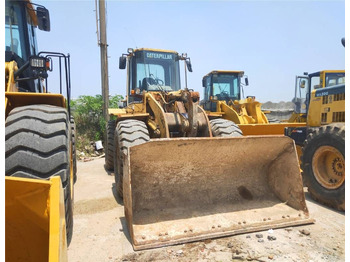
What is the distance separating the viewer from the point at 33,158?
7.18 ft

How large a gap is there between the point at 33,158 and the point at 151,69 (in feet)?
14.0

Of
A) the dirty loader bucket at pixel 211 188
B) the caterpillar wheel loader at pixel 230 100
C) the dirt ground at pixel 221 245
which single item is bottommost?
the dirt ground at pixel 221 245

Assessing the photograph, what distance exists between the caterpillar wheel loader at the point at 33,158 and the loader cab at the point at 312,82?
294 inches

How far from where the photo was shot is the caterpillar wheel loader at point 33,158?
4.31 feet

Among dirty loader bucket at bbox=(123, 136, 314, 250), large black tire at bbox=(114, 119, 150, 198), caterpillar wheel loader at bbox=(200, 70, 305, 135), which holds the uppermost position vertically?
caterpillar wheel loader at bbox=(200, 70, 305, 135)

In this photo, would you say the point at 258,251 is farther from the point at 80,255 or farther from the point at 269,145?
the point at 80,255

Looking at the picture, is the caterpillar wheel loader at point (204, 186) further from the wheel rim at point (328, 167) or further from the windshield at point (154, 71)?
the windshield at point (154, 71)

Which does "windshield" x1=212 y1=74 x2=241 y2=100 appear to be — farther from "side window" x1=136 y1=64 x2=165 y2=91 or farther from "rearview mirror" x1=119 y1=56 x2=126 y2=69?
"rearview mirror" x1=119 y1=56 x2=126 y2=69

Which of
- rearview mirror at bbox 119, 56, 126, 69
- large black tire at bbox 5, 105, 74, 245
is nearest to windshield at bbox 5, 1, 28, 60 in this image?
large black tire at bbox 5, 105, 74, 245

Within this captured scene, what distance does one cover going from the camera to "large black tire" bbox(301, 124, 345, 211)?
3989 millimetres

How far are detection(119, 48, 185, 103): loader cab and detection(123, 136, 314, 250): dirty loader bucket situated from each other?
2.80 meters

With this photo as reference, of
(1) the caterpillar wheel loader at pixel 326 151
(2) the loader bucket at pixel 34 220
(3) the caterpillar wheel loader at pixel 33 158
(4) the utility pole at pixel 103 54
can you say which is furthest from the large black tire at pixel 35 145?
(4) the utility pole at pixel 103 54
